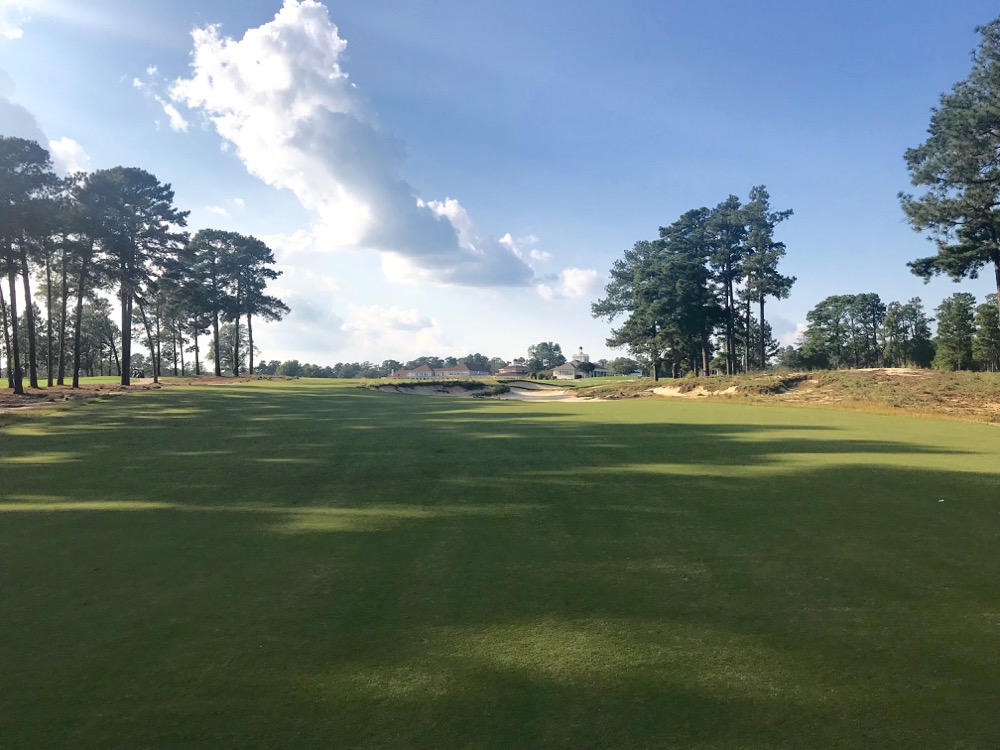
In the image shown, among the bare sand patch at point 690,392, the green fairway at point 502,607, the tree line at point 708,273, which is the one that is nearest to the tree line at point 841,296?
the tree line at point 708,273

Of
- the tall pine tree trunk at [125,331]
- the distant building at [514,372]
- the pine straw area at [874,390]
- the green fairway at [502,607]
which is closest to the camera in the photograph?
the green fairway at [502,607]

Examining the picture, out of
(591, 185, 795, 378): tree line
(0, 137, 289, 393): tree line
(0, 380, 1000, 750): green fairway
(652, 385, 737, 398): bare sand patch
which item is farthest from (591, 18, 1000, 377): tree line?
(0, 137, 289, 393): tree line

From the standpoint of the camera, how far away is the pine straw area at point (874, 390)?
23.6m

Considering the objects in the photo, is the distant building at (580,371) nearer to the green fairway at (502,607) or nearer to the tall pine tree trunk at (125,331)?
the tall pine tree trunk at (125,331)

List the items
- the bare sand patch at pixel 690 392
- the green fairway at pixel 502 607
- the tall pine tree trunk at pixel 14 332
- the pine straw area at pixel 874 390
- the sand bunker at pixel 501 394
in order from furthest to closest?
the sand bunker at pixel 501 394, the bare sand patch at pixel 690 392, the tall pine tree trunk at pixel 14 332, the pine straw area at pixel 874 390, the green fairway at pixel 502 607

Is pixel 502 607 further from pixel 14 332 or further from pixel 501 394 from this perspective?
pixel 501 394

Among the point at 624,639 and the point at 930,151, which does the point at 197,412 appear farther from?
the point at 930,151

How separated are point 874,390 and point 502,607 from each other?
30.1 meters

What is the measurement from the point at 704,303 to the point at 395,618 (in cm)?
5124

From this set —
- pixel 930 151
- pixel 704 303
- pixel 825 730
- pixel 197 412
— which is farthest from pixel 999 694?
pixel 704 303

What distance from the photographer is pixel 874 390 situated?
93.0 feet

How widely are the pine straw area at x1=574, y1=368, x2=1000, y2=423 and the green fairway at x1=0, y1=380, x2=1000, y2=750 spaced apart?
16430 mm

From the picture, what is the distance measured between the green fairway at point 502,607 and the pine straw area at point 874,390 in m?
16.4

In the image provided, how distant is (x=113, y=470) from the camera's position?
10180 millimetres
